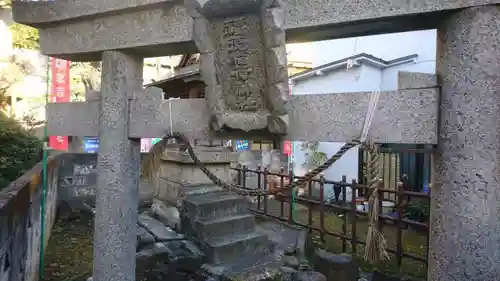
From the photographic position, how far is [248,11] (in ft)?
8.89

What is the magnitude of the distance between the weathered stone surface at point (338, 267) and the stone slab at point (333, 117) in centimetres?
327

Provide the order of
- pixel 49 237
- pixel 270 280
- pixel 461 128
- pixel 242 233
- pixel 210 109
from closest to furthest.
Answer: pixel 461 128 < pixel 210 109 < pixel 270 280 < pixel 242 233 < pixel 49 237

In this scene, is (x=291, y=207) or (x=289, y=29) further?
(x=291, y=207)

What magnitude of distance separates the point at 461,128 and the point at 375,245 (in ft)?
3.76

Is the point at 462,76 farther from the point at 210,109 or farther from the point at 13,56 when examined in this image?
the point at 13,56

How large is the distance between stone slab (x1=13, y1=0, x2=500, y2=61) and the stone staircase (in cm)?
386

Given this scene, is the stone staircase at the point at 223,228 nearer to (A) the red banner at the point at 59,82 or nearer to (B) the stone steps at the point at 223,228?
(B) the stone steps at the point at 223,228

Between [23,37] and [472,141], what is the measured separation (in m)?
18.6

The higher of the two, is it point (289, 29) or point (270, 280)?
point (289, 29)

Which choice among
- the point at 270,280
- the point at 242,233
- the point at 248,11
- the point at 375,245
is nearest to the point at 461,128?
the point at 375,245

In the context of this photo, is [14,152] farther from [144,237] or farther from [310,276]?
[310,276]

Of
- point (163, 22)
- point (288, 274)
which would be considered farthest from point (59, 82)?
point (288, 274)

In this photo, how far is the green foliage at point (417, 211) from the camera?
26.2 ft

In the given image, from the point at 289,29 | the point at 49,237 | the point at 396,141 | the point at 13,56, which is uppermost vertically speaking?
the point at 13,56
